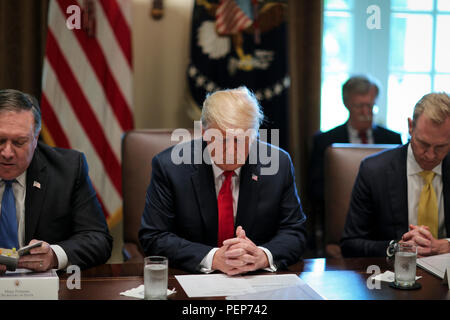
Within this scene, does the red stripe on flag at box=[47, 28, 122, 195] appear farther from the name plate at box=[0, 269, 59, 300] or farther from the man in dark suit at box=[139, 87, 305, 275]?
the name plate at box=[0, 269, 59, 300]

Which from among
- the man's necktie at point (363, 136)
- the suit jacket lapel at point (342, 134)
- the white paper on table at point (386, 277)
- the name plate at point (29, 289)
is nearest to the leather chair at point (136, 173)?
the name plate at point (29, 289)

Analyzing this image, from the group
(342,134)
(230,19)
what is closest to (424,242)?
(342,134)

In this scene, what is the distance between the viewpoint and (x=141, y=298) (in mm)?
1504

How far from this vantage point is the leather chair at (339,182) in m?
2.66

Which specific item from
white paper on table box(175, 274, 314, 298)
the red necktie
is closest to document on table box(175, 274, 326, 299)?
white paper on table box(175, 274, 314, 298)

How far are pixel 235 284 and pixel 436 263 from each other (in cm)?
74

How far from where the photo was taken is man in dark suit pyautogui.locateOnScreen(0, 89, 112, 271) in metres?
1.95

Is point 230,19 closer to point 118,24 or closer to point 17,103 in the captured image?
point 118,24

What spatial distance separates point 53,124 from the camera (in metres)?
3.40

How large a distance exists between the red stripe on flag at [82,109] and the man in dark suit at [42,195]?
1.26 meters

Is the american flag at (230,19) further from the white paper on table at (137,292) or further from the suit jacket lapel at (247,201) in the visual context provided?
the white paper on table at (137,292)

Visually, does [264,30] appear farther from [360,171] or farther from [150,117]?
[360,171]

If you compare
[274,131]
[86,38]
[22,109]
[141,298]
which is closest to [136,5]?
[86,38]

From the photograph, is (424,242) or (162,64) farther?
(162,64)
